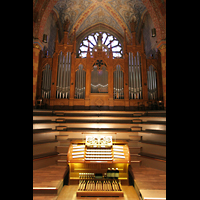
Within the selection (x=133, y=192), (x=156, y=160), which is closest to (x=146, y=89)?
(x=156, y=160)

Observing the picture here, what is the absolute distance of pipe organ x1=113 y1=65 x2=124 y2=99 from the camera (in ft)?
23.5

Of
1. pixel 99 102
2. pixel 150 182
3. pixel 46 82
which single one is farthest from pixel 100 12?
pixel 150 182

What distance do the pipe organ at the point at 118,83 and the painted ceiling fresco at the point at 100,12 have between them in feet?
13.6

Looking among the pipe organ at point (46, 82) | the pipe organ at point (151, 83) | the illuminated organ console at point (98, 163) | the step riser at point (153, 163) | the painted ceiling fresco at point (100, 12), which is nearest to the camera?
the illuminated organ console at point (98, 163)

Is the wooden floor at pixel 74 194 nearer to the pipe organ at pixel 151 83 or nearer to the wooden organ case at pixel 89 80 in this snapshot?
the wooden organ case at pixel 89 80

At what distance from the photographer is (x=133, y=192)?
2990 mm

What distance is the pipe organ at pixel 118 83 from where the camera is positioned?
23.5ft

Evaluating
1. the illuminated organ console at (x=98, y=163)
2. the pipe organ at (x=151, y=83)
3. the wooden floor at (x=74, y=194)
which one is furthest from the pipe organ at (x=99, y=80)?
the wooden floor at (x=74, y=194)

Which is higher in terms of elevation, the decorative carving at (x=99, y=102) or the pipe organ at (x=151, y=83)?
the pipe organ at (x=151, y=83)

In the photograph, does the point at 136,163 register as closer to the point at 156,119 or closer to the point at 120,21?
the point at 156,119

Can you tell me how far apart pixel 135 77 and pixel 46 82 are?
448 centimetres

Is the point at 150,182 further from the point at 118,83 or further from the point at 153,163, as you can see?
the point at 118,83
